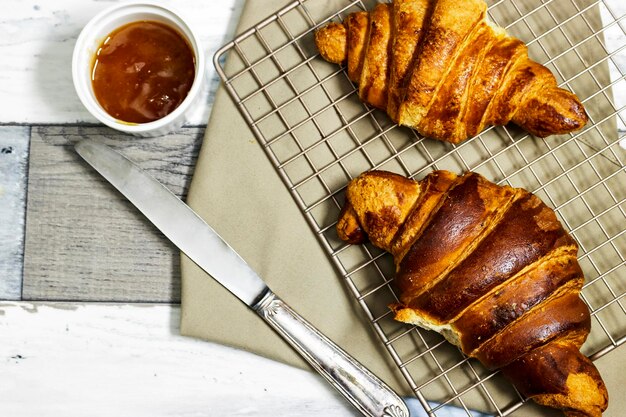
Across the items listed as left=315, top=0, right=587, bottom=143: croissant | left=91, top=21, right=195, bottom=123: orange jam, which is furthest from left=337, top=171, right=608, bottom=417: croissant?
left=91, top=21, right=195, bottom=123: orange jam

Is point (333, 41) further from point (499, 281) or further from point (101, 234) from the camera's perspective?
point (101, 234)

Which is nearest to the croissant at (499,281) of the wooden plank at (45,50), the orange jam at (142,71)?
the orange jam at (142,71)

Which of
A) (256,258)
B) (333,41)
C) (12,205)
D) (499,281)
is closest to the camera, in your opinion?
(499,281)

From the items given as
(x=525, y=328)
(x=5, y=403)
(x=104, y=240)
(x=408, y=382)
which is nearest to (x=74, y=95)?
(x=104, y=240)

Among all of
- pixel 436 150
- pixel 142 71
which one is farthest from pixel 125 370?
pixel 436 150

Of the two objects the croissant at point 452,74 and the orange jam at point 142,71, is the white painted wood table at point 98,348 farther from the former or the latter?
the croissant at point 452,74
